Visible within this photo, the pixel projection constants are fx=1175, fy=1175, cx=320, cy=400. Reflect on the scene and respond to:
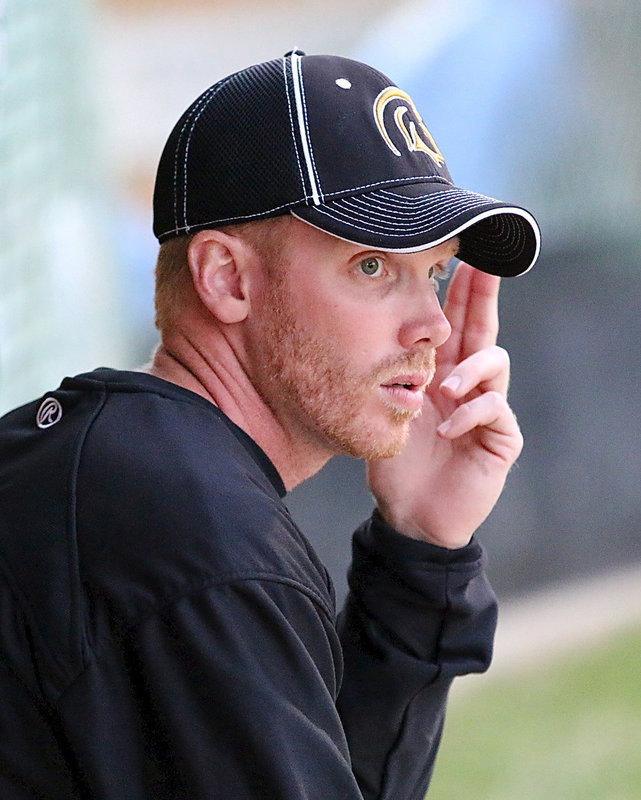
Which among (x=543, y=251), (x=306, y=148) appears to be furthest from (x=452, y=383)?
(x=543, y=251)

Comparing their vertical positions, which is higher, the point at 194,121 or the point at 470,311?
the point at 194,121

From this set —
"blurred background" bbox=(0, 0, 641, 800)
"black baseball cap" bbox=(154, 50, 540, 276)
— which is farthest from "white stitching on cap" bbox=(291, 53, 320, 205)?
"blurred background" bbox=(0, 0, 641, 800)

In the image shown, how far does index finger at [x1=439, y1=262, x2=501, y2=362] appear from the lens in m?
1.43

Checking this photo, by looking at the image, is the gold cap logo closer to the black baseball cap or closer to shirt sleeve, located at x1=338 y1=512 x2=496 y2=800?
the black baseball cap

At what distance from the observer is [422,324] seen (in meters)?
1.11

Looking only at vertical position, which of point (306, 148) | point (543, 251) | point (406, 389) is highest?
point (306, 148)

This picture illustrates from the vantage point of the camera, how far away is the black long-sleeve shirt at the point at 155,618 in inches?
32.7

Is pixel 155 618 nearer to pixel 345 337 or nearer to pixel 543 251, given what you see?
pixel 345 337

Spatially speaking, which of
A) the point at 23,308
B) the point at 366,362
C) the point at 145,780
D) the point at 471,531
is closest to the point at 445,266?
the point at 366,362

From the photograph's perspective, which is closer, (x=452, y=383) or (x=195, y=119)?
(x=195, y=119)

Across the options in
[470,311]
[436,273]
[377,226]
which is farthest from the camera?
[470,311]

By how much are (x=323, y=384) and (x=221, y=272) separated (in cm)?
14

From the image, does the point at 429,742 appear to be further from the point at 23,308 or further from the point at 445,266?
the point at 23,308

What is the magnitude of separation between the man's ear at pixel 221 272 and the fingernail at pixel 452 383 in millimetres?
323
